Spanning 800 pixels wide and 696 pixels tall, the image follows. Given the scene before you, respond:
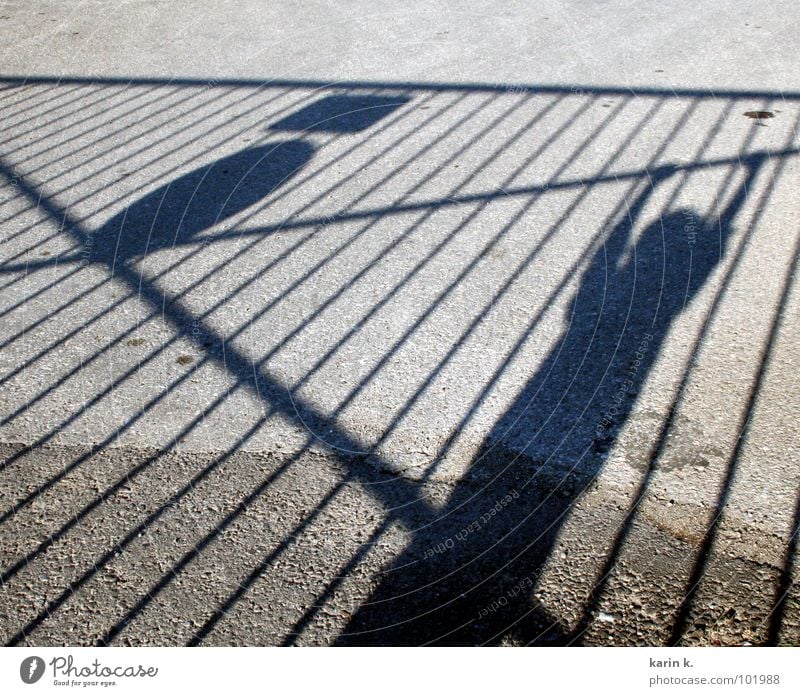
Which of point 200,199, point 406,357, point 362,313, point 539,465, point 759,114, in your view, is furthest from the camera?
point 759,114

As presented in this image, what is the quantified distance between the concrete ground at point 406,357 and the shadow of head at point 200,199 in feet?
0.09

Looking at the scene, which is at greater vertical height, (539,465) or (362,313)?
(539,465)

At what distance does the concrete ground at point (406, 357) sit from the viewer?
2.77 meters

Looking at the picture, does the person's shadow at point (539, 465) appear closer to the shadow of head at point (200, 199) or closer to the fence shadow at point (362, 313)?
the fence shadow at point (362, 313)

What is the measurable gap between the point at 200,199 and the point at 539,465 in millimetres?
2981

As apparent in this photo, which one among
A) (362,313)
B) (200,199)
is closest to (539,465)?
(362,313)

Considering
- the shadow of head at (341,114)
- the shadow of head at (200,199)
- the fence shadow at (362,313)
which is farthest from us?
the shadow of head at (341,114)

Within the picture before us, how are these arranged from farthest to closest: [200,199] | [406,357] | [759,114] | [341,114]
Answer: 1. [341,114]
2. [759,114]
3. [200,199]
4. [406,357]

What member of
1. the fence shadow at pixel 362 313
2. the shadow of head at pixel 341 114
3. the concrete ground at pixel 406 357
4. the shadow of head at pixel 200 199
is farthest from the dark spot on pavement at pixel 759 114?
the shadow of head at pixel 200 199

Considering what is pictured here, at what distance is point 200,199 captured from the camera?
529cm

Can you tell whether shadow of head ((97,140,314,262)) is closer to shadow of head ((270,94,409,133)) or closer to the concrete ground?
the concrete ground

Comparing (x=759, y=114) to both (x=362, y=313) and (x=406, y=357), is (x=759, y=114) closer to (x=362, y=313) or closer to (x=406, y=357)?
(x=362, y=313)

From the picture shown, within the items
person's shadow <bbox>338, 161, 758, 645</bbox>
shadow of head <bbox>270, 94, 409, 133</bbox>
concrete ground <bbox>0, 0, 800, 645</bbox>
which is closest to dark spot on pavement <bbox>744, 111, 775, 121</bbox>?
concrete ground <bbox>0, 0, 800, 645</bbox>
